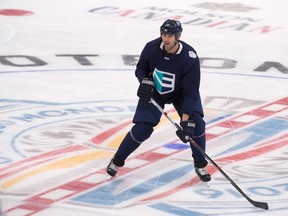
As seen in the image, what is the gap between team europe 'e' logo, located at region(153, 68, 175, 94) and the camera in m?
4.82

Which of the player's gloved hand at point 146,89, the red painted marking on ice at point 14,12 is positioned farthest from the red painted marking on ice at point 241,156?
the red painted marking on ice at point 14,12

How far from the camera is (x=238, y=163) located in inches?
210

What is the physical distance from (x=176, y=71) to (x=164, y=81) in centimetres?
11

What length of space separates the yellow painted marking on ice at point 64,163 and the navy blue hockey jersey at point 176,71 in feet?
2.52

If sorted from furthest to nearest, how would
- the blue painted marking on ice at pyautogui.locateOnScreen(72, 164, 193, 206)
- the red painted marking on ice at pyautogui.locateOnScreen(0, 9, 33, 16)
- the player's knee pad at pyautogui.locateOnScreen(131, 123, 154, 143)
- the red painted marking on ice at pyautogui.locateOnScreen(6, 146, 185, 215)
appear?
the red painted marking on ice at pyautogui.locateOnScreen(0, 9, 33, 16)
the player's knee pad at pyautogui.locateOnScreen(131, 123, 154, 143)
the blue painted marking on ice at pyautogui.locateOnScreen(72, 164, 193, 206)
the red painted marking on ice at pyautogui.locateOnScreen(6, 146, 185, 215)

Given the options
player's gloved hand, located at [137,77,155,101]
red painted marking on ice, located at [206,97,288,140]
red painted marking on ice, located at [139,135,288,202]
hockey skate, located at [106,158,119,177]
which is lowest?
red painted marking on ice, located at [206,97,288,140]

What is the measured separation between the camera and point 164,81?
4.84 m

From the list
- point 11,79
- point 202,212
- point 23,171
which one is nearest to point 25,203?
point 23,171

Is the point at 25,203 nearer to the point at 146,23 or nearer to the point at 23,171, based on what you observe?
the point at 23,171

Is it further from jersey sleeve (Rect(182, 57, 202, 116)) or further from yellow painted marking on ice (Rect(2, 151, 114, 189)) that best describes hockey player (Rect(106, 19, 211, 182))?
yellow painted marking on ice (Rect(2, 151, 114, 189))

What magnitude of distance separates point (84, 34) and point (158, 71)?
397 centimetres

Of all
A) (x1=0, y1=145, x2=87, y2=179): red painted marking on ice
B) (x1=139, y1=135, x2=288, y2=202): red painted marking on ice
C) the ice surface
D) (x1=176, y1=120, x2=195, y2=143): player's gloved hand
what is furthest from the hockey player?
(x1=0, y1=145, x2=87, y2=179): red painted marking on ice

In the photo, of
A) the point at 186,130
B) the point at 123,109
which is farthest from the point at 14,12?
the point at 186,130

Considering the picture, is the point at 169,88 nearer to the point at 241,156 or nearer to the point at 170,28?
the point at 170,28
